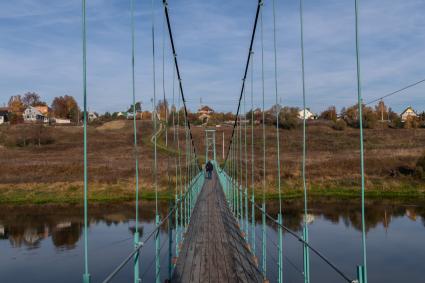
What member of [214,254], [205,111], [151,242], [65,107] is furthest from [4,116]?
[214,254]

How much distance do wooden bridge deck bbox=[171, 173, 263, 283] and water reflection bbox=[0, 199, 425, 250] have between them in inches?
266

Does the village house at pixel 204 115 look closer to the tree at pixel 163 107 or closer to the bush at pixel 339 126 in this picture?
the bush at pixel 339 126

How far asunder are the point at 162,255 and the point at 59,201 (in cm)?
1473

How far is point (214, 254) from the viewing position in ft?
25.3

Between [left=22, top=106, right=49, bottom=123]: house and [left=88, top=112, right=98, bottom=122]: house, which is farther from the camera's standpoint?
[left=88, top=112, right=98, bottom=122]: house

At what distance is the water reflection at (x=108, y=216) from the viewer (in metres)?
17.8

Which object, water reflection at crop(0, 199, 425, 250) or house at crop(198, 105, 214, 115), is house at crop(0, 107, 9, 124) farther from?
water reflection at crop(0, 199, 425, 250)

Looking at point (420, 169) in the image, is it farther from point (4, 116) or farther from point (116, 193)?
point (4, 116)

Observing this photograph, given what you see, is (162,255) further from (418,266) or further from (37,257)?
(418,266)

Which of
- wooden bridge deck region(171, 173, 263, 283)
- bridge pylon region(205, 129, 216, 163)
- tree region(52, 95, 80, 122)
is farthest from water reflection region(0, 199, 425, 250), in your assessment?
tree region(52, 95, 80, 122)

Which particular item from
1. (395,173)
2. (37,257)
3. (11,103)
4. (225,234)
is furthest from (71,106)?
(225,234)

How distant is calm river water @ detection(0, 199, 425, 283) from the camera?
41.2ft

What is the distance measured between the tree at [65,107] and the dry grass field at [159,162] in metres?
25.4

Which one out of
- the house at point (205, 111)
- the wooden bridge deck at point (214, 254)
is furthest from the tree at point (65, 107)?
the wooden bridge deck at point (214, 254)
